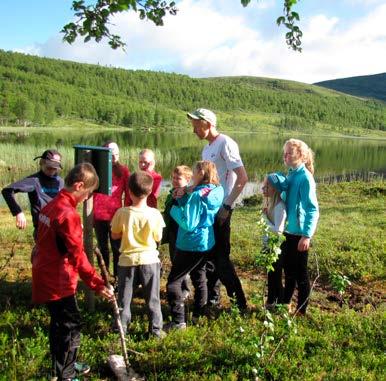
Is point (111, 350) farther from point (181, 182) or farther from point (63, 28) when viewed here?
point (63, 28)

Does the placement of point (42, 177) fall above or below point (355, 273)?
above

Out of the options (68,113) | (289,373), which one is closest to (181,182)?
(289,373)

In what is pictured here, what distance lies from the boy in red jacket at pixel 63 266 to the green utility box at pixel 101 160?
37.1 inches

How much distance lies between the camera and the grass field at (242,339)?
12.9 ft

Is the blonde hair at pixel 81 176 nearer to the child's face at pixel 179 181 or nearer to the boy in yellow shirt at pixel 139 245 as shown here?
the boy in yellow shirt at pixel 139 245

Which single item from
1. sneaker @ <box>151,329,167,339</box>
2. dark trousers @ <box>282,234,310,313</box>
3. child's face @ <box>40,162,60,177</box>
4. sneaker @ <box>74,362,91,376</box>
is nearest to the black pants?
dark trousers @ <box>282,234,310,313</box>

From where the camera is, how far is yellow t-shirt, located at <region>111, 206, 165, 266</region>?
14.6ft

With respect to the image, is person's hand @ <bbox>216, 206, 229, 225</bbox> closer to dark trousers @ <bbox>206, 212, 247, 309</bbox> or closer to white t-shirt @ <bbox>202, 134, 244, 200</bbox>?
dark trousers @ <bbox>206, 212, 247, 309</bbox>

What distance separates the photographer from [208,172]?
482 centimetres

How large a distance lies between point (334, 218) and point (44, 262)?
10.6 metres

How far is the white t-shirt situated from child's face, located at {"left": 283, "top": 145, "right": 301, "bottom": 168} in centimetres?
54

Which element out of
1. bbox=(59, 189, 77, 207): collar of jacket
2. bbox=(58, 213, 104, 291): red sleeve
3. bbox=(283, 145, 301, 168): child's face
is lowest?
bbox=(58, 213, 104, 291): red sleeve

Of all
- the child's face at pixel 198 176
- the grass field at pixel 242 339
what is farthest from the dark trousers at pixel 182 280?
the child's face at pixel 198 176

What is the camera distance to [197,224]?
4.86 meters
